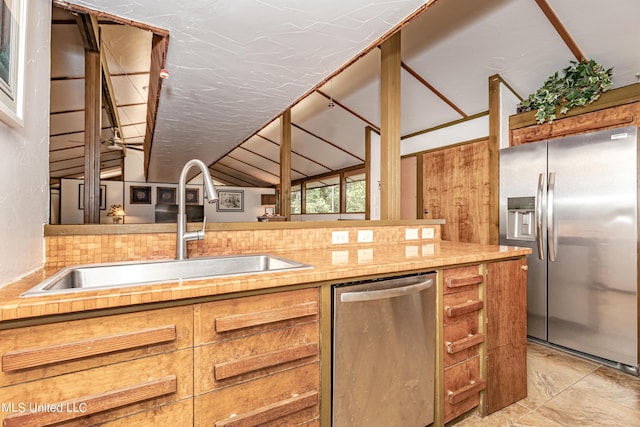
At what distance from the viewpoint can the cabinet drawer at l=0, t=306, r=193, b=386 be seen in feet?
2.37

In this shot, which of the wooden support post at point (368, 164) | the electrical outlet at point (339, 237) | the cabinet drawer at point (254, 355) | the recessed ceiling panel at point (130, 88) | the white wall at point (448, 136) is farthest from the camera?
the wooden support post at point (368, 164)

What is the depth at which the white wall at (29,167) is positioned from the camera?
0.91m

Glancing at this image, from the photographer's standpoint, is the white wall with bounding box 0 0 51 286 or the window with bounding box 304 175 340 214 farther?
the window with bounding box 304 175 340 214

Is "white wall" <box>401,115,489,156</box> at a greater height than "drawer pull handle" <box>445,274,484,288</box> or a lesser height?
greater

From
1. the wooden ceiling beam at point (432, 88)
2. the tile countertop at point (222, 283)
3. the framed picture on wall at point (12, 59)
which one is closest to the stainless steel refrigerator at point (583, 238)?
the wooden ceiling beam at point (432, 88)

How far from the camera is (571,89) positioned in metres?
2.67

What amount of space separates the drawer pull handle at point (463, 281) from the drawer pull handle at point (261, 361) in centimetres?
76

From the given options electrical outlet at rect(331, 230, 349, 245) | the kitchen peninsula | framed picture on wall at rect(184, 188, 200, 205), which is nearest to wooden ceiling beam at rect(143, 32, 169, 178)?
the kitchen peninsula

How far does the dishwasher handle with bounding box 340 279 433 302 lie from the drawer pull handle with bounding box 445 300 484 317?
0.68 feet

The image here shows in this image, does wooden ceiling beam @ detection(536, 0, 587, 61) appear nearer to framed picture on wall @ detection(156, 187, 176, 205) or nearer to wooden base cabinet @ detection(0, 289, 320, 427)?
wooden base cabinet @ detection(0, 289, 320, 427)

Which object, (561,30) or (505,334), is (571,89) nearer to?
(561,30)

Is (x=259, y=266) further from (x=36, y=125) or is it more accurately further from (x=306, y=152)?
(x=306, y=152)

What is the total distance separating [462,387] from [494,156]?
2.48 metres

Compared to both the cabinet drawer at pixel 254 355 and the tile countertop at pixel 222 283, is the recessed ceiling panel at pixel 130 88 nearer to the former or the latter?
the tile countertop at pixel 222 283
